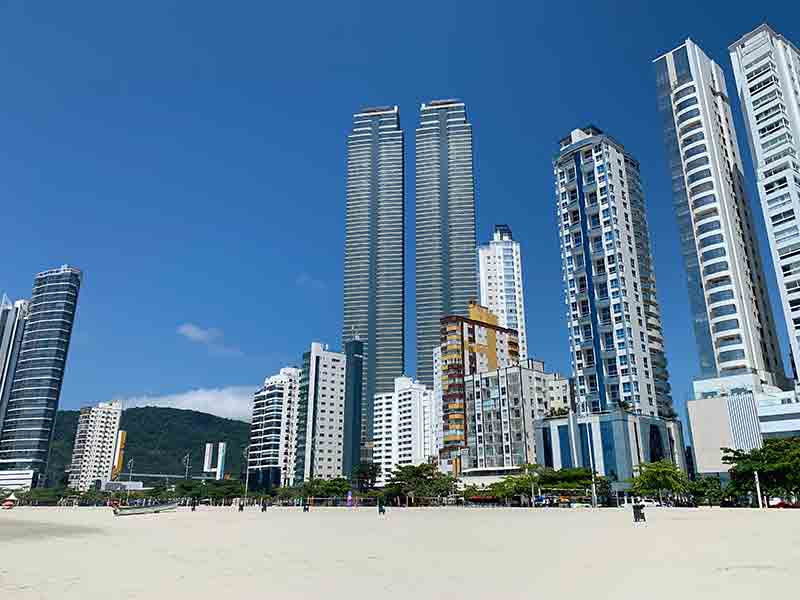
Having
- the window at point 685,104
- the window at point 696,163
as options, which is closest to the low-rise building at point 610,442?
the window at point 696,163

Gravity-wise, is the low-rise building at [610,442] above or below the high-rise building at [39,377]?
below

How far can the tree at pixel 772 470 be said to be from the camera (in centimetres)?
5012

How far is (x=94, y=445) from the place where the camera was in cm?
19138

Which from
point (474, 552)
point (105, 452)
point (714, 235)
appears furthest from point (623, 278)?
point (105, 452)

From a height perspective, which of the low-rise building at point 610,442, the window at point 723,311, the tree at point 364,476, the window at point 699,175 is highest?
the window at point 699,175

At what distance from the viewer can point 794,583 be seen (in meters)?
11.5

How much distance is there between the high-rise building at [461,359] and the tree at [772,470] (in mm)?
66463

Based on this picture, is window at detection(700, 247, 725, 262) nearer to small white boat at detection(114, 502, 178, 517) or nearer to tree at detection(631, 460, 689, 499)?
tree at detection(631, 460, 689, 499)

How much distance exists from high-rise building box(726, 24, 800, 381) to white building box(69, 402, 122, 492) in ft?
597

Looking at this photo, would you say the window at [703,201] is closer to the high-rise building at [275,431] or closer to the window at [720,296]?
the window at [720,296]

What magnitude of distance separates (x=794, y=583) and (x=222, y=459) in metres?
176

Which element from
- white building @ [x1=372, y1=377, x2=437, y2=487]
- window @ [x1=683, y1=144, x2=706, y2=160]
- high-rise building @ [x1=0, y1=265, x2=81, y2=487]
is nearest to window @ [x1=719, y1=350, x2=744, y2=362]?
window @ [x1=683, y1=144, x2=706, y2=160]

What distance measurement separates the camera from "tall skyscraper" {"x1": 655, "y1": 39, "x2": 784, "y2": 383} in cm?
8788

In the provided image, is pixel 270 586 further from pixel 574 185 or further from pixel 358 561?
pixel 574 185
